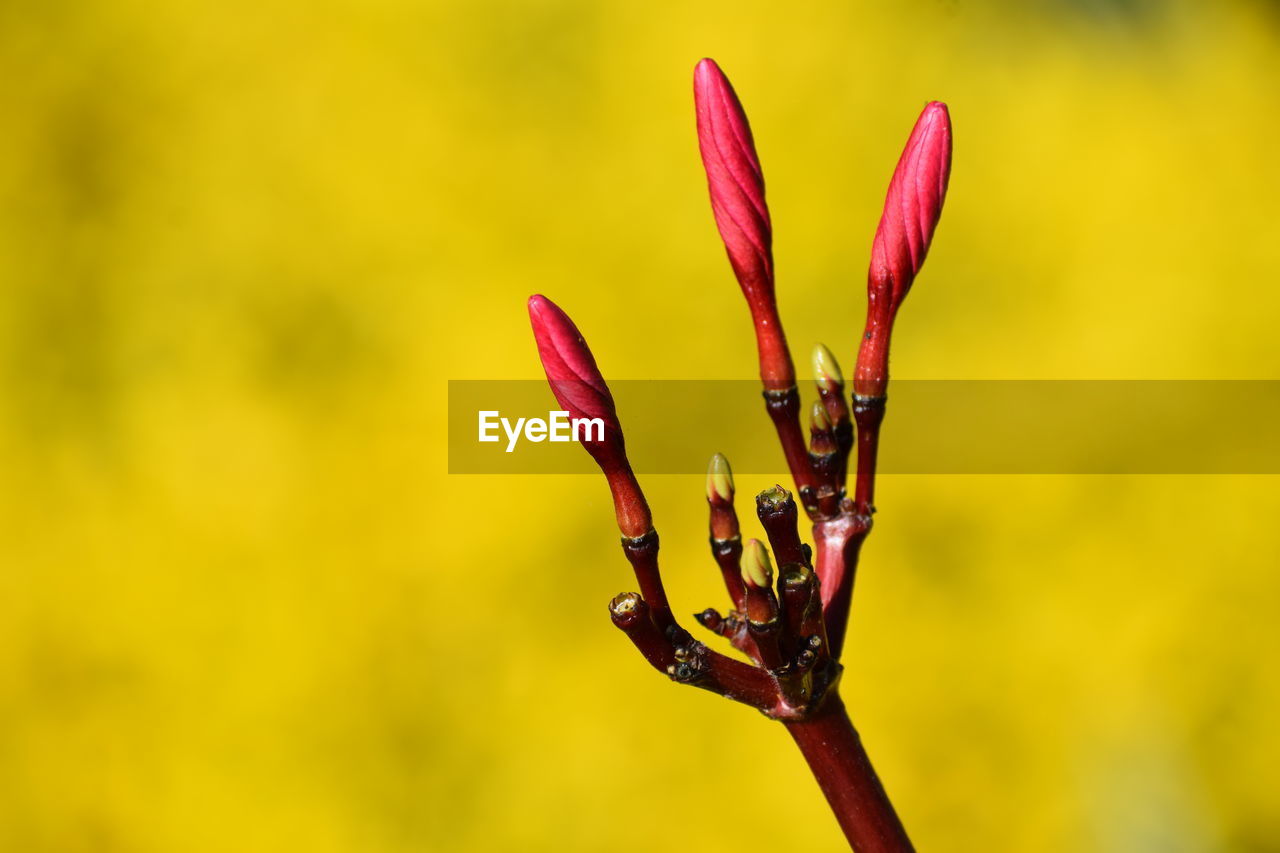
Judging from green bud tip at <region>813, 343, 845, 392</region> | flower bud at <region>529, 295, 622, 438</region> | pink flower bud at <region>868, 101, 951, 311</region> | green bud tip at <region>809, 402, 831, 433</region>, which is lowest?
green bud tip at <region>809, 402, 831, 433</region>

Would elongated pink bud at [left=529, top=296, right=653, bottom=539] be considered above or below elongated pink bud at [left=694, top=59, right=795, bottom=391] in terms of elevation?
below

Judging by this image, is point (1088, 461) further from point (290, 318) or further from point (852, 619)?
point (290, 318)

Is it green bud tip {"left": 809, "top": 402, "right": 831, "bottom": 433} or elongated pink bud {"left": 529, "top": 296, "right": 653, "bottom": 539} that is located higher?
elongated pink bud {"left": 529, "top": 296, "right": 653, "bottom": 539}

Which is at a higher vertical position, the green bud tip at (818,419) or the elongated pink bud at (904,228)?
the elongated pink bud at (904,228)

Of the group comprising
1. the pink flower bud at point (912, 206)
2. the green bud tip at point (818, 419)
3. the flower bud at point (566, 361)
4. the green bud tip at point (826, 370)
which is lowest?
the green bud tip at point (818, 419)
